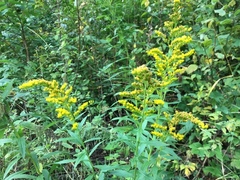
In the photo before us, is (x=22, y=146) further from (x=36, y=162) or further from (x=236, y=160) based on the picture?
(x=236, y=160)

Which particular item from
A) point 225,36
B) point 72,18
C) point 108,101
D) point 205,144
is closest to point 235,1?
point 225,36

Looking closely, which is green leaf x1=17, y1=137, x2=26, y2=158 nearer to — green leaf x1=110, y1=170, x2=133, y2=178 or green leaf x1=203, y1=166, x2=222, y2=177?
green leaf x1=110, y1=170, x2=133, y2=178

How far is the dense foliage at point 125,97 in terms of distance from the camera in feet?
3.67

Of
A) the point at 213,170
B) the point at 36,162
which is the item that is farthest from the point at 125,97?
the point at 36,162

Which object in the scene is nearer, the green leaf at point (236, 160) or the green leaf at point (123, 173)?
the green leaf at point (123, 173)

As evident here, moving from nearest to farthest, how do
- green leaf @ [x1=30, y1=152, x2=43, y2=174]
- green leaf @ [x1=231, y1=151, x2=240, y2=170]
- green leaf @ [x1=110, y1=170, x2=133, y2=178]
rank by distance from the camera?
1. green leaf @ [x1=110, y1=170, x2=133, y2=178]
2. green leaf @ [x1=30, y1=152, x2=43, y2=174]
3. green leaf @ [x1=231, y1=151, x2=240, y2=170]

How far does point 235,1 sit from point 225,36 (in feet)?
0.94

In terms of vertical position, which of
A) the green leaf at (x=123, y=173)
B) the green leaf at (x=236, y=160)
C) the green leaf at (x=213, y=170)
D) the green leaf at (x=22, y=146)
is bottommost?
the green leaf at (x=213, y=170)

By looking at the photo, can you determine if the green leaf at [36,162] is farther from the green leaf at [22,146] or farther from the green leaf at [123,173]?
the green leaf at [123,173]

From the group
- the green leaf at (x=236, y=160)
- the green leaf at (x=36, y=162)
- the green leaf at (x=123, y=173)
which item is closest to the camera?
the green leaf at (x=123, y=173)

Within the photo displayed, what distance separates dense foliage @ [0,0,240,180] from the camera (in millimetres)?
1120

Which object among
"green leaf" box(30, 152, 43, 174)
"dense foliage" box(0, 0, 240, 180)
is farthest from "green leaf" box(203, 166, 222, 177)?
"green leaf" box(30, 152, 43, 174)

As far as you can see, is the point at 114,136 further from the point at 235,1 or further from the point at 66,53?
the point at 235,1

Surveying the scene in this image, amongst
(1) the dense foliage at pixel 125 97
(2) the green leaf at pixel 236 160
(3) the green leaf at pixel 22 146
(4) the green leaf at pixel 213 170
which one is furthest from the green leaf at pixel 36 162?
(2) the green leaf at pixel 236 160
